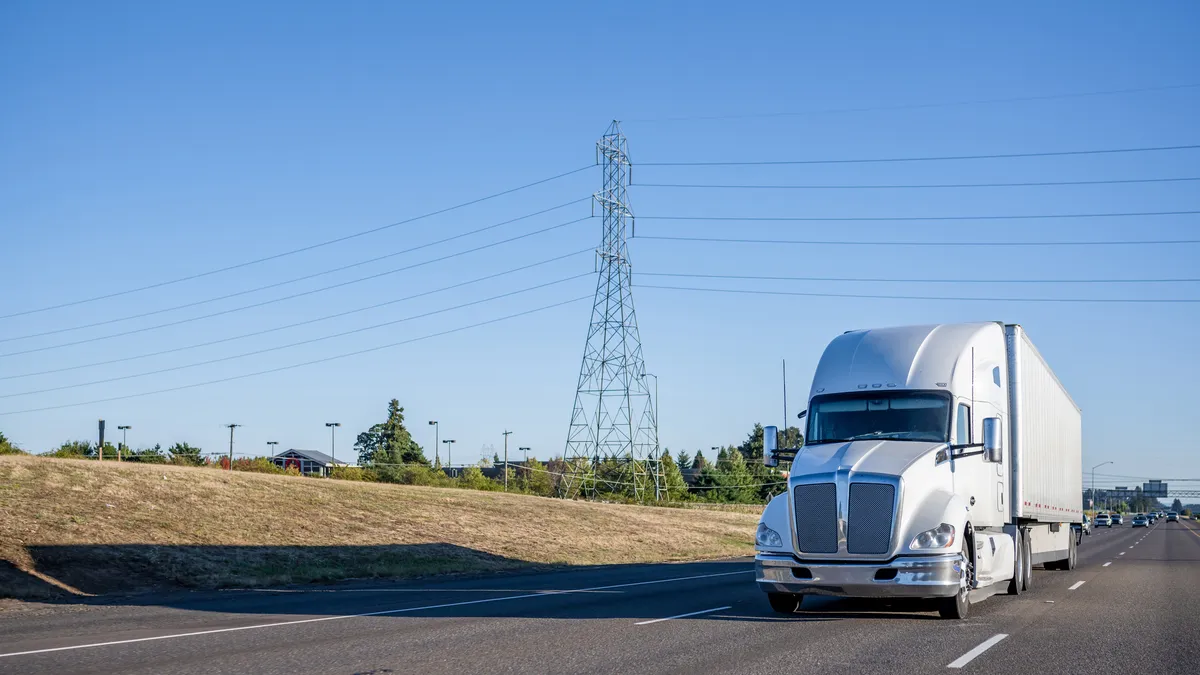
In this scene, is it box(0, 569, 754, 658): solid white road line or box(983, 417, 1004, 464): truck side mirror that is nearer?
box(0, 569, 754, 658): solid white road line

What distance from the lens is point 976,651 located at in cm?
1168

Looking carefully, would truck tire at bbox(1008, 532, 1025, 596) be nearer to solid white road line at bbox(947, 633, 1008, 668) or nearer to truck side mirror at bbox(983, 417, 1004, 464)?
truck side mirror at bbox(983, 417, 1004, 464)

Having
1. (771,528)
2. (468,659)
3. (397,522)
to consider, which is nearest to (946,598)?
(771,528)

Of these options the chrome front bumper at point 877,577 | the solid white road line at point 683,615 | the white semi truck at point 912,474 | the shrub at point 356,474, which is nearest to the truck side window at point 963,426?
the white semi truck at point 912,474

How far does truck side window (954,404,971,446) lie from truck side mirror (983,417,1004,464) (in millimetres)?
407

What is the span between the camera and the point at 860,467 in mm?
15016

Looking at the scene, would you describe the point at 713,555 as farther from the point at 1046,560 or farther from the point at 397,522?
the point at 1046,560

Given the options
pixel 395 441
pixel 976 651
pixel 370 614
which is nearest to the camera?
pixel 976 651

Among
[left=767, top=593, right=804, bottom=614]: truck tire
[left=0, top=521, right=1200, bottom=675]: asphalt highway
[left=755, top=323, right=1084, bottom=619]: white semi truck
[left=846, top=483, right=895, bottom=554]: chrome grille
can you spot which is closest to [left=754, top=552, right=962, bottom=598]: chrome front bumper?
[left=755, top=323, right=1084, bottom=619]: white semi truck

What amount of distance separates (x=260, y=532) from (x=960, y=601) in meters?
20.0

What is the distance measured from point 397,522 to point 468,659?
82.3 ft

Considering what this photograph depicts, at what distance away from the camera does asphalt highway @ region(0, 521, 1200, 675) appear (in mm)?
10680

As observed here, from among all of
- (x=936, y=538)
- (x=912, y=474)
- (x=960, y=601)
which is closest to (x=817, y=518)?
(x=912, y=474)

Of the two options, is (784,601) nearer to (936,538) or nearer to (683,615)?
(683,615)
